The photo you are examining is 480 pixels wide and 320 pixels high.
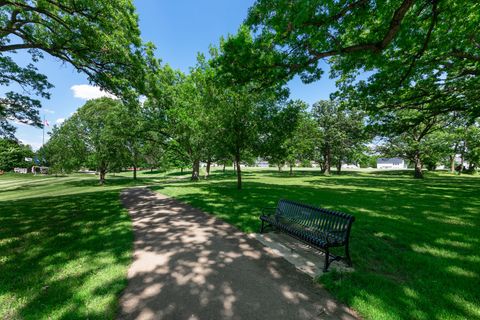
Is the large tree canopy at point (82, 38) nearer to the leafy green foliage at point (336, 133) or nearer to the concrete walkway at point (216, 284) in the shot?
the concrete walkway at point (216, 284)

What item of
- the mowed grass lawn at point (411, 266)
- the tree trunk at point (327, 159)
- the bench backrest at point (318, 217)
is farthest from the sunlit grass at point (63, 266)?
the tree trunk at point (327, 159)

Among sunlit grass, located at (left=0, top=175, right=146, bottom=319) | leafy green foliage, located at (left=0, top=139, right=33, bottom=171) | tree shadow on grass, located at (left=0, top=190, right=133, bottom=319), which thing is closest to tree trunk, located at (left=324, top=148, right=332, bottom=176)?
sunlit grass, located at (left=0, top=175, right=146, bottom=319)

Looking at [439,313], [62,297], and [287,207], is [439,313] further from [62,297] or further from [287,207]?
[62,297]

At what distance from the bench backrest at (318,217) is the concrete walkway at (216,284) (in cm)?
133

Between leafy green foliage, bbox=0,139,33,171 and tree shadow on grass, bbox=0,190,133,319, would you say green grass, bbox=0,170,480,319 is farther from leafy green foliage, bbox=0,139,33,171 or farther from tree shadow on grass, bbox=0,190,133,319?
leafy green foliage, bbox=0,139,33,171

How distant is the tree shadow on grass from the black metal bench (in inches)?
149

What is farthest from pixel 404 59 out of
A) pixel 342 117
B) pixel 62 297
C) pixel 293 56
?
pixel 342 117

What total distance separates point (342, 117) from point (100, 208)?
127 feet

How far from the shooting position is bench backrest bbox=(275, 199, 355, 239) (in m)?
4.58

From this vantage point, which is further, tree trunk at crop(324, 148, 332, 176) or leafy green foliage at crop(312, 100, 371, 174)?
tree trunk at crop(324, 148, 332, 176)

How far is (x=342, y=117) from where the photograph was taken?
37562 mm

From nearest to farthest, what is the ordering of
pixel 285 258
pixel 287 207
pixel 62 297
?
pixel 62 297, pixel 285 258, pixel 287 207

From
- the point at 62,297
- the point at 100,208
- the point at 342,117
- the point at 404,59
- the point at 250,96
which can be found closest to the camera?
the point at 62,297

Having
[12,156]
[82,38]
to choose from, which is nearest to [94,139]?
[82,38]
